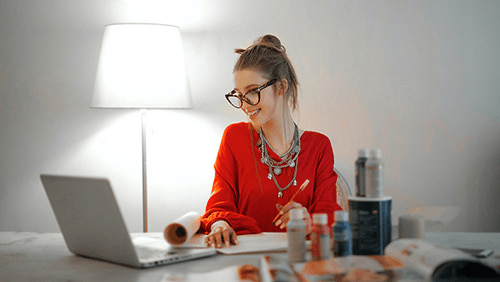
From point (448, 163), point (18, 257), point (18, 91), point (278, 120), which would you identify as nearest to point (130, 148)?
point (18, 91)

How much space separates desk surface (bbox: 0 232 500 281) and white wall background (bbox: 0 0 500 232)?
121 centimetres

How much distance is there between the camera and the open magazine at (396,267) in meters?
0.92

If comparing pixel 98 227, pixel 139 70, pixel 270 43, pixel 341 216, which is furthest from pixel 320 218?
pixel 139 70

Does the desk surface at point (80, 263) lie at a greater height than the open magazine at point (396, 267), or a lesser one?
lesser

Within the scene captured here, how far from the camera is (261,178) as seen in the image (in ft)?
6.05

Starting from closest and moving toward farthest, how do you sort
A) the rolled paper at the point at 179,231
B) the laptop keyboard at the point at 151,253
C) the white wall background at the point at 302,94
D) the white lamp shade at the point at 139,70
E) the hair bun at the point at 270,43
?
1. the laptop keyboard at the point at 151,253
2. the rolled paper at the point at 179,231
3. the hair bun at the point at 270,43
4. the white lamp shade at the point at 139,70
5. the white wall background at the point at 302,94

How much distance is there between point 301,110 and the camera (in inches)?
103

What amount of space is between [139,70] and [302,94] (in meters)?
0.84

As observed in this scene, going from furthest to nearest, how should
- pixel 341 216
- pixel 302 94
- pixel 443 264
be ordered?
pixel 302 94
pixel 341 216
pixel 443 264

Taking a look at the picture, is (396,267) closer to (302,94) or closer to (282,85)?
(282,85)

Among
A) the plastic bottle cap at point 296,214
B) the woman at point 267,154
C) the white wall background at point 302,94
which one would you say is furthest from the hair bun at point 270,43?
the plastic bottle cap at point 296,214

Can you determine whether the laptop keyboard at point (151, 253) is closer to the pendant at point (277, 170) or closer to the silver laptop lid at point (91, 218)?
the silver laptop lid at point (91, 218)

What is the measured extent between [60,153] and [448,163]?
194 centimetres

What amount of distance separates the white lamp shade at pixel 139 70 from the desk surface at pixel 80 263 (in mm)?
863
